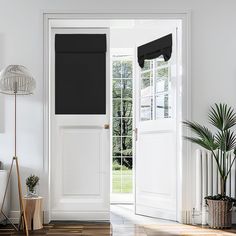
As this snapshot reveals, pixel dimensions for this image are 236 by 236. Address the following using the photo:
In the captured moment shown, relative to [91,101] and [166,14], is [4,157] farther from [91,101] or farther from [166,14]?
[166,14]

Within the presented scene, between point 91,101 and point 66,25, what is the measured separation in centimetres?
89

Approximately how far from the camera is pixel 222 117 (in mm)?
4766

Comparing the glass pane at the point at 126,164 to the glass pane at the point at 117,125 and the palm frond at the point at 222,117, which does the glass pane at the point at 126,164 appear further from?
the palm frond at the point at 222,117

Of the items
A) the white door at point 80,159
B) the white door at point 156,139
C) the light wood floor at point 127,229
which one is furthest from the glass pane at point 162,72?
the light wood floor at point 127,229

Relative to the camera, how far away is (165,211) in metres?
5.22

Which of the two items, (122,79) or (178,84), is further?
(122,79)

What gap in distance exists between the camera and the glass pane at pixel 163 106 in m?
5.22

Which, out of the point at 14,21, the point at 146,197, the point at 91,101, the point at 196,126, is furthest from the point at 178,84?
the point at 14,21

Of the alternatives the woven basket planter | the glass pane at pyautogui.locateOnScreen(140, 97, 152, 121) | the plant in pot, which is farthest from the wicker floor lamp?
the woven basket planter

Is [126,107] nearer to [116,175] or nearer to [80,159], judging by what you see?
[116,175]

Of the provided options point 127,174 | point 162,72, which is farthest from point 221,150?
point 127,174

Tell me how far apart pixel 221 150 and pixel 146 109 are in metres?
1.14

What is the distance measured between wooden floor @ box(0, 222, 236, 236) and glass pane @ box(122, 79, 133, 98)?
2.38 m

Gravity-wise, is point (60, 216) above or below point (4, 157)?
below
